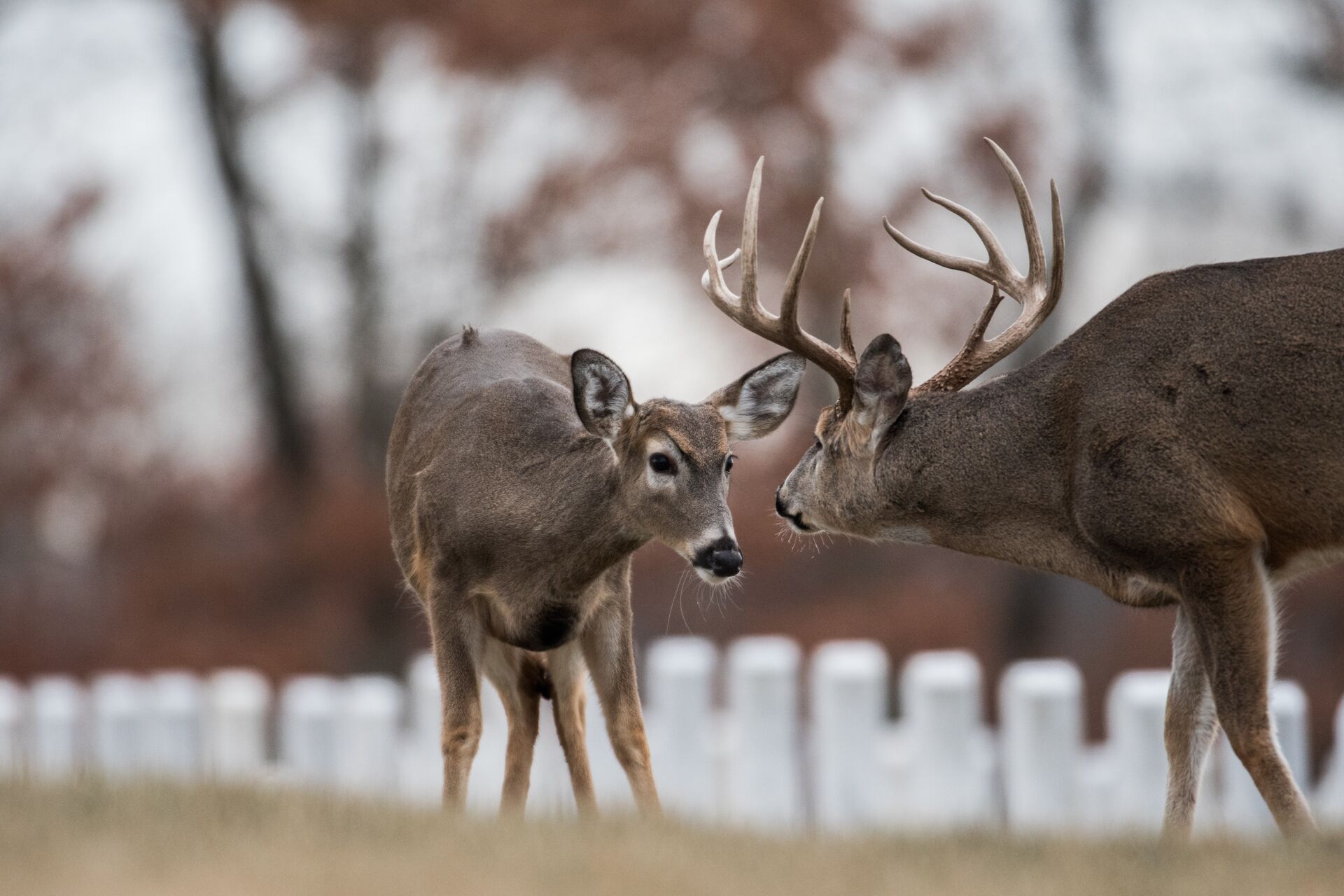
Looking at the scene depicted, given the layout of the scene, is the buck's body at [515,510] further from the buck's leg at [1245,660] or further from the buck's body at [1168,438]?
the buck's leg at [1245,660]

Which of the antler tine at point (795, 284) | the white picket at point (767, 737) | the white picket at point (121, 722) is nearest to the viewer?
the antler tine at point (795, 284)

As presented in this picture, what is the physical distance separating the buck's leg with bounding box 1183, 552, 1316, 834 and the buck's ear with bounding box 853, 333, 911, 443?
1303mm

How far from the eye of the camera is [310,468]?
16594 millimetres

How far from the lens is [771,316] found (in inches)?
267

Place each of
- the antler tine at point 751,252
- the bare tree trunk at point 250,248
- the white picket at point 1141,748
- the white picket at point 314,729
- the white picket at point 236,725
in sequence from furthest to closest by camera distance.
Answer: the bare tree trunk at point 250,248
the white picket at point 236,725
the white picket at point 314,729
the white picket at point 1141,748
the antler tine at point 751,252

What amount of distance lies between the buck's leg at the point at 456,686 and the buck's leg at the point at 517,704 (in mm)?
344

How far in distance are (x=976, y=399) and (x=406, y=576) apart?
6.91ft

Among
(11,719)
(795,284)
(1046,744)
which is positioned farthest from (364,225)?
(795,284)

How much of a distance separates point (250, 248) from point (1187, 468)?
1227 cm

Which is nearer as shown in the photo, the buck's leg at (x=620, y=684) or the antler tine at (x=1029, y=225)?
the buck's leg at (x=620, y=684)

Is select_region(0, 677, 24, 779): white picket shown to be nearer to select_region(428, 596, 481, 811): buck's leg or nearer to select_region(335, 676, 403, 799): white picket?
select_region(335, 676, 403, 799): white picket

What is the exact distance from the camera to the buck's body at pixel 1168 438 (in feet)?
18.6

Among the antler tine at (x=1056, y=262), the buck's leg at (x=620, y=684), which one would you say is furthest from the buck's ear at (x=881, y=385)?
the buck's leg at (x=620, y=684)

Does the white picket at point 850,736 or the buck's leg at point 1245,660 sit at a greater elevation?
the buck's leg at point 1245,660
